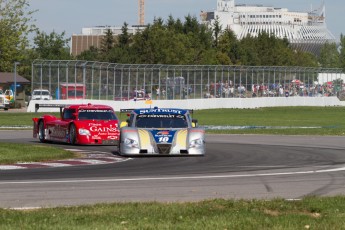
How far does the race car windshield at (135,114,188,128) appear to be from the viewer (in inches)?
1156

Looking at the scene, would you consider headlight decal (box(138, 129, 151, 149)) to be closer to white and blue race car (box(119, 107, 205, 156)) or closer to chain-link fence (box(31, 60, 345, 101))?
white and blue race car (box(119, 107, 205, 156))

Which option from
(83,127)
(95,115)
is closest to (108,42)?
(95,115)

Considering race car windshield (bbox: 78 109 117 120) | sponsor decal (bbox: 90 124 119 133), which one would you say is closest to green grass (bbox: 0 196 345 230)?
sponsor decal (bbox: 90 124 119 133)

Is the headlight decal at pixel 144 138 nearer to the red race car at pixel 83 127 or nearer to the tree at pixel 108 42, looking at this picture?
the red race car at pixel 83 127

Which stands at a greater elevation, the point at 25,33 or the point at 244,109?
the point at 25,33

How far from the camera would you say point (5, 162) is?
25.4 m

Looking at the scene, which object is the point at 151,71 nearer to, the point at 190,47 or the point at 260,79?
the point at 260,79

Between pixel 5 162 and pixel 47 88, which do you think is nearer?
pixel 5 162

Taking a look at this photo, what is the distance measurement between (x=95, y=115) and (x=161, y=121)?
6032 millimetres

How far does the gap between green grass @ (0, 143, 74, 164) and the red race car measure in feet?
13.3

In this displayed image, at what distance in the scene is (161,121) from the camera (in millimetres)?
29531

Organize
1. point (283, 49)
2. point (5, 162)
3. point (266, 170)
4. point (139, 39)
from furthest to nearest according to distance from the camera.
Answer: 1. point (283, 49)
2. point (139, 39)
3. point (5, 162)
4. point (266, 170)

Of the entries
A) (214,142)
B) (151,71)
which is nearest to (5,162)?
(214,142)

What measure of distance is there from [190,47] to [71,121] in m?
80.4
